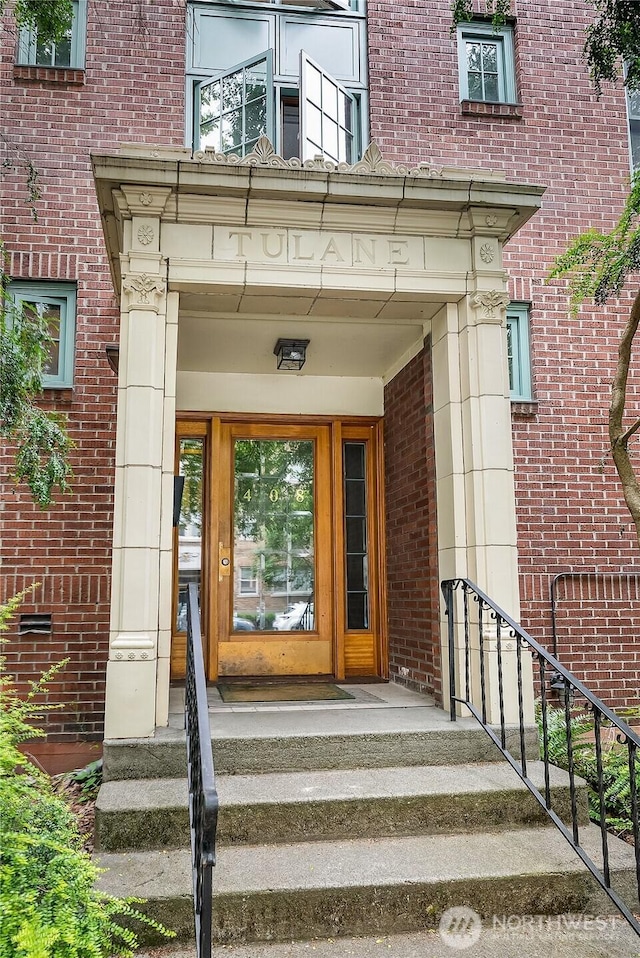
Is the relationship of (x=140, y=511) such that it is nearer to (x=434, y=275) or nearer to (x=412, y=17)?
(x=434, y=275)

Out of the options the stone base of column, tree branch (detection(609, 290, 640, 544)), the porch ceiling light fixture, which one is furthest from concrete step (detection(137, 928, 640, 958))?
the porch ceiling light fixture

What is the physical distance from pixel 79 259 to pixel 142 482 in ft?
10.3

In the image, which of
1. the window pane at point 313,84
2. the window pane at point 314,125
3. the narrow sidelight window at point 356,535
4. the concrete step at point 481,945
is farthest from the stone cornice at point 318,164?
the concrete step at point 481,945

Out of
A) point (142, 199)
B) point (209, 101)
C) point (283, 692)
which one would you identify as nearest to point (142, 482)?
point (142, 199)

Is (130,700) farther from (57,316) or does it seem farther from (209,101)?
(209,101)

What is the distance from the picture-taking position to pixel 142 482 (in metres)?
4.60

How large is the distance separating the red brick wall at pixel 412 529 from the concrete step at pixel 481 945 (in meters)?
1.97

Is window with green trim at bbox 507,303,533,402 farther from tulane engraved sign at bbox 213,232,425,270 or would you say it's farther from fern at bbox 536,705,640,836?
fern at bbox 536,705,640,836

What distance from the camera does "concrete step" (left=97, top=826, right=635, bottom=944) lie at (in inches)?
126

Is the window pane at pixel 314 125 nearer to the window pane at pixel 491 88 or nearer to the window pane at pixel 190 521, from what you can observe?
the window pane at pixel 491 88

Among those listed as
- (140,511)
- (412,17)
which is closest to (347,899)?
(140,511)

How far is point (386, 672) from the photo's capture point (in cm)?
671

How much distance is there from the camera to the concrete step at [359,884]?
321 cm

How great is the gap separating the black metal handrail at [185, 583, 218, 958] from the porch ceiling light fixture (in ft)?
8.29
